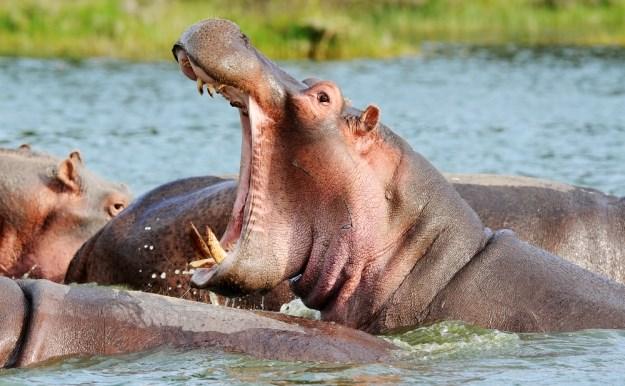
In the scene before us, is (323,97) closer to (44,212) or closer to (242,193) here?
(242,193)

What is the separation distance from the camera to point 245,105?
257 inches

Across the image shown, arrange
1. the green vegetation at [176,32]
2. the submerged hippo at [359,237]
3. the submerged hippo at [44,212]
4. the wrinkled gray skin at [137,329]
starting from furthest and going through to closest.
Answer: the green vegetation at [176,32], the submerged hippo at [44,212], the submerged hippo at [359,237], the wrinkled gray skin at [137,329]

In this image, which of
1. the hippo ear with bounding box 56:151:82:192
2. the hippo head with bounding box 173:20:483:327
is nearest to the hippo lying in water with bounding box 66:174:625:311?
the hippo ear with bounding box 56:151:82:192

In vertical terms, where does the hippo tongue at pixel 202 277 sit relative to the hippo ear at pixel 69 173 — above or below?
below

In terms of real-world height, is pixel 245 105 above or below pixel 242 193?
above

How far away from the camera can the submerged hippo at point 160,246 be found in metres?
8.25

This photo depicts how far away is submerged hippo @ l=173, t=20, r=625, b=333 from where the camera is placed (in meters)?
6.51

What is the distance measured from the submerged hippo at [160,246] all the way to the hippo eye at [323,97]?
1.66 metres

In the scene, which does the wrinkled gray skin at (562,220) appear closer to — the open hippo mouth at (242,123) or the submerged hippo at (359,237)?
the submerged hippo at (359,237)

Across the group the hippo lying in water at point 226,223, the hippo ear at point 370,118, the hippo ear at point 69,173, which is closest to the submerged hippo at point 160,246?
the hippo lying in water at point 226,223

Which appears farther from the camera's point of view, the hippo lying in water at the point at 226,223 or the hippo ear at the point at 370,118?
the hippo lying in water at the point at 226,223

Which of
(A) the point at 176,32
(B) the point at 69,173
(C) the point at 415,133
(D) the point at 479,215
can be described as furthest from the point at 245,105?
(A) the point at 176,32

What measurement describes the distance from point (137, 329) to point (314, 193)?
1.22 metres

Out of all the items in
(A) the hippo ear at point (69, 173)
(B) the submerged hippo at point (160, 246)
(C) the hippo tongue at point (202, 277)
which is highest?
(A) the hippo ear at point (69, 173)
